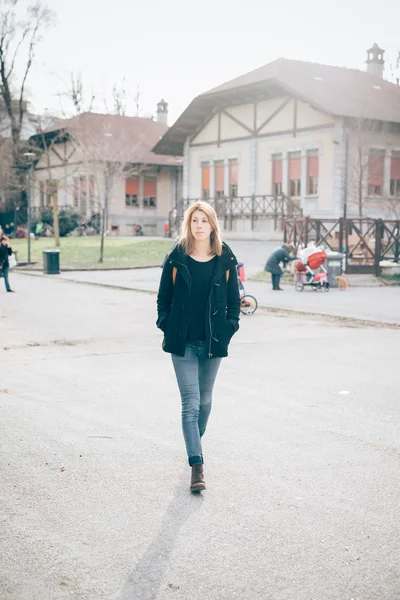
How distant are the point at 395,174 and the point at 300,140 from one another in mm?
5445

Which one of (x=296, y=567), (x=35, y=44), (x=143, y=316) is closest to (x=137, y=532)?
(x=296, y=567)

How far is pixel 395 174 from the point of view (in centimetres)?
4075

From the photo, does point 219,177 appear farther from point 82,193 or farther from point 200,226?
point 200,226

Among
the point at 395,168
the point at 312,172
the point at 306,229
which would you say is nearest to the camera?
the point at 306,229

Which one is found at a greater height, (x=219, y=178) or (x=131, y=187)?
(x=219, y=178)

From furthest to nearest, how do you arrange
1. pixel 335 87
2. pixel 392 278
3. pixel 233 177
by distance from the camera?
pixel 233 177 → pixel 335 87 → pixel 392 278

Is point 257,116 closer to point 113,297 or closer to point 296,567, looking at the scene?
point 113,297

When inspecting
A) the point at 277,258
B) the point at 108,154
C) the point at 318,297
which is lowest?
the point at 318,297

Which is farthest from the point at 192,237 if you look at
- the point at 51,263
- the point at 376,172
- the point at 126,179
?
the point at 126,179

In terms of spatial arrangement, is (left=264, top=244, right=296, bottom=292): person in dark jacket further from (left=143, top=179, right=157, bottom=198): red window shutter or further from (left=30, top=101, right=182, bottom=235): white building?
(left=143, top=179, right=157, bottom=198): red window shutter

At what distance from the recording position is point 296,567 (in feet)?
12.8

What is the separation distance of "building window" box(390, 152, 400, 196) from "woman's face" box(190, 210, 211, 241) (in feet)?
121

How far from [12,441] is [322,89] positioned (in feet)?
120

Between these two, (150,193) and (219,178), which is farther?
(150,193)
